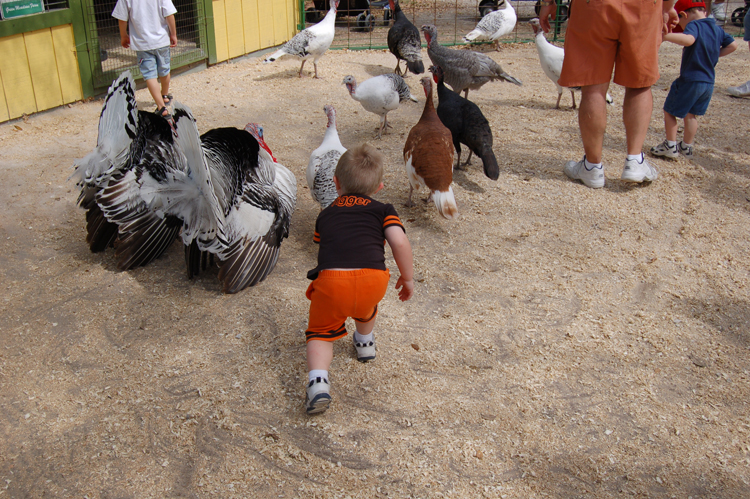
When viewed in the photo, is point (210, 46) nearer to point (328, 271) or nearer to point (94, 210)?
point (94, 210)

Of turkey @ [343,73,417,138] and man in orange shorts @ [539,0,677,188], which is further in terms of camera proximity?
turkey @ [343,73,417,138]

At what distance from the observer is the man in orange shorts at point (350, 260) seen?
96.9 inches

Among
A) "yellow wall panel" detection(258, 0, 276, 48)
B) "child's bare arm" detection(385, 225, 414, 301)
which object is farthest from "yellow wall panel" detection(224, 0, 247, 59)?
"child's bare arm" detection(385, 225, 414, 301)

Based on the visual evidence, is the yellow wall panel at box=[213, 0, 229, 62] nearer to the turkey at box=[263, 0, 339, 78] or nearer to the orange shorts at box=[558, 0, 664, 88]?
the turkey at box=[263, 0, 339, 78]

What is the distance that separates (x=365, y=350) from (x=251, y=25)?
8.10m

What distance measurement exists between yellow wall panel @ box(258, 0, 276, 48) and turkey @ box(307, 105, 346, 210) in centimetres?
611

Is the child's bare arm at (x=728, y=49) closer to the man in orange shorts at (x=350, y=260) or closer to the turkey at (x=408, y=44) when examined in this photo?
the turkey at (x=408, y=44)

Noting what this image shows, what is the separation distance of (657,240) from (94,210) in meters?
4.04

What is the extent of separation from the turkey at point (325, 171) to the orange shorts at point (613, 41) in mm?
1988

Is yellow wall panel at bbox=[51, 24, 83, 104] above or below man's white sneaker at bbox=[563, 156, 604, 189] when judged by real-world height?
above

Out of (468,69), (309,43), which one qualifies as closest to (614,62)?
(468,69)

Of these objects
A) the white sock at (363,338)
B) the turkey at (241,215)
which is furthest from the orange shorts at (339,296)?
the turkey at (241,215)

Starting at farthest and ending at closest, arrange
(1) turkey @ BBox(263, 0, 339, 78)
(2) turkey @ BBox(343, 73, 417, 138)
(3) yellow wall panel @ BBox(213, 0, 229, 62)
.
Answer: (3) yellow wall panel @ BBox(213, 0, 229, 62) < (1) turkey @ BBox(263, 0, 339, 78) < (2) turkey @ BBox(343, 73, 417, 138)

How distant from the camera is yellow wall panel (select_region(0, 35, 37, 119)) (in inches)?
236
